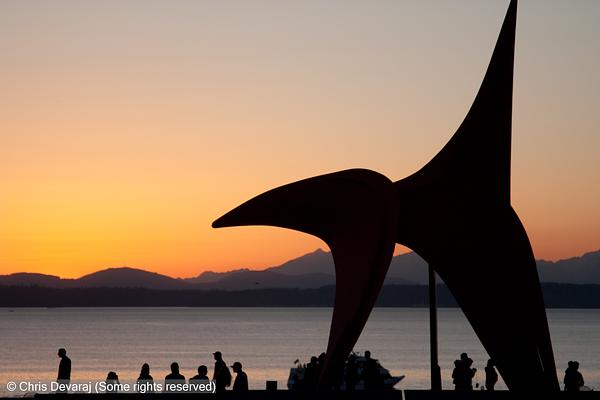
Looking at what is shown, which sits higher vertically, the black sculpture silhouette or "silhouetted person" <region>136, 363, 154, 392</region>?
the black sculpture silhouette

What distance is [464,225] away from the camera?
23.2 meters

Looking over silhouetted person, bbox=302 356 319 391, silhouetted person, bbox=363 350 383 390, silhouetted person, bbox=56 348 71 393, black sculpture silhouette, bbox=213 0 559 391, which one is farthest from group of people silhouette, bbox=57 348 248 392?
silhouetted person, bbox=363 350 383 390

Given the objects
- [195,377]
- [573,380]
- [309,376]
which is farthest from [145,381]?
[573,380]

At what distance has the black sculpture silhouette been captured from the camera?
72.8ft

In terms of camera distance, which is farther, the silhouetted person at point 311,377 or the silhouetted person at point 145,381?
the silhouetted person at point 311,377

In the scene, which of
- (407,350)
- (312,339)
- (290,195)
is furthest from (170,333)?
(290,195)

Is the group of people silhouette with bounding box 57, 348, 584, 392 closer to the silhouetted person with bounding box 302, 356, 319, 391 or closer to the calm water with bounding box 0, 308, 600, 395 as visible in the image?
the silhouetted person with bounding box 302, 356, 319, 391

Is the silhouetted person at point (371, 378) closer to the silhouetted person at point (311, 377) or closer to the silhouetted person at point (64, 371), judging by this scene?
the silhouetted person at point (311, 377)

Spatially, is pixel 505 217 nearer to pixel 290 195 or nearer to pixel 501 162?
pixel 501 162

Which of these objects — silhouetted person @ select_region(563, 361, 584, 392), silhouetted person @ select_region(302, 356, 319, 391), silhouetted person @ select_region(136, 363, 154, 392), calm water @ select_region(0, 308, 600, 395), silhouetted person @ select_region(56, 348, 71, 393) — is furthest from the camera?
calm water @ select_region(0, 308, 600, 395)

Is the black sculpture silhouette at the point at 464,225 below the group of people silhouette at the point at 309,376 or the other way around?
the other way around

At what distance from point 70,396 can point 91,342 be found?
120039mm

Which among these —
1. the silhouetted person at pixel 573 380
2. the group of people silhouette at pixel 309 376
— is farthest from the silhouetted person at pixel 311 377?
the silhouetted person at pixel 573 380

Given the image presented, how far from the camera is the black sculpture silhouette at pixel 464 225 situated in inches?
A: 874
